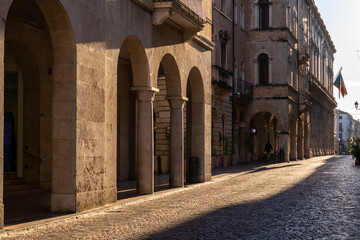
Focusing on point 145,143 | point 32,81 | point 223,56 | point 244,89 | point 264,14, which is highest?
point 264,14

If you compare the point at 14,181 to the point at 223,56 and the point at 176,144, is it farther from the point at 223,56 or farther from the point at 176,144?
the point at 223,56

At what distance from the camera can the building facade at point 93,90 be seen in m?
12.6

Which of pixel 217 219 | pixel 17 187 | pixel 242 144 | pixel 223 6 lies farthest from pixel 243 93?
pixel 217 219

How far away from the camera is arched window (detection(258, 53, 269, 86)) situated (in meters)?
48.6

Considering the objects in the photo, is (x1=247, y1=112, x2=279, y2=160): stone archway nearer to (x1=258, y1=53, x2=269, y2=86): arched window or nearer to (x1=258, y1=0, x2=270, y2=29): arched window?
(x1=258, y1=53, x2=269, y2=86): arched window

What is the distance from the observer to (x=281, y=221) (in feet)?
36.7

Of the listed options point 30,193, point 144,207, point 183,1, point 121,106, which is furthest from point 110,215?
point 121,106

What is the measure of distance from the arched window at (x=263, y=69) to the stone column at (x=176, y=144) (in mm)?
29416

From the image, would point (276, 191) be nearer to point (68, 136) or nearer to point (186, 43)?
point (186, 43)

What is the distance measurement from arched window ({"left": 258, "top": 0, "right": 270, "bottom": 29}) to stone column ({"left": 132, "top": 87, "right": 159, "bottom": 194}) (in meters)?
33.2

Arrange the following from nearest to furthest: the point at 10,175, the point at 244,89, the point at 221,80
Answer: the point at 10,175, the point at 221,80, the point at 244,89

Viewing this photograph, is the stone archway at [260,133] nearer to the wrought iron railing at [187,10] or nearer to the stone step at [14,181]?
the wrought iron railing at [187,10]

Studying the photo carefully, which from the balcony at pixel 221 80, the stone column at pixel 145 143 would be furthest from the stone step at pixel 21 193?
the balcony at pixel 221 80

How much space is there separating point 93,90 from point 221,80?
78.4 feet
